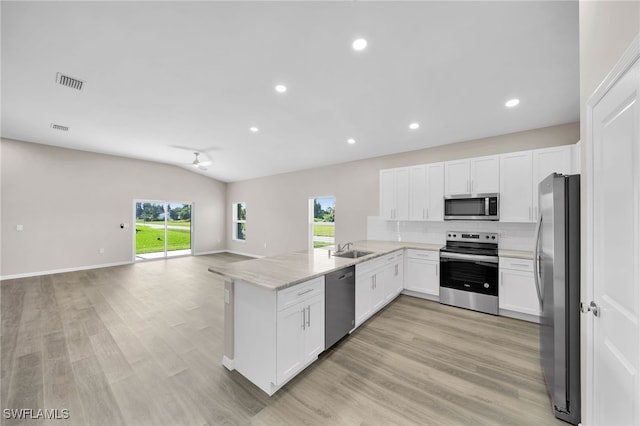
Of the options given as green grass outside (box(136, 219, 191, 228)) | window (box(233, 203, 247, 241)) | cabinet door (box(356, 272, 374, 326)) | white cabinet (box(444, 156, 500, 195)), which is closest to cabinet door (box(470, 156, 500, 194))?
white cabinet (box(444, 156, 500, 195))

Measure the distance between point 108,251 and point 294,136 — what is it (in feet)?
20.0

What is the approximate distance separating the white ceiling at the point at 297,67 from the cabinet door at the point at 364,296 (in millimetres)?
2377

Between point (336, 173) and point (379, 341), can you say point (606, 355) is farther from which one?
point (336, 173)

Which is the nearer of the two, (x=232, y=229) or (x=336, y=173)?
(x=336, y=173)

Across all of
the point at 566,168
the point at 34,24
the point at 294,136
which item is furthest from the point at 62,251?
the point at 566,168

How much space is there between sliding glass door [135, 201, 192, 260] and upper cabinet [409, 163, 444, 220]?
733 centimetres

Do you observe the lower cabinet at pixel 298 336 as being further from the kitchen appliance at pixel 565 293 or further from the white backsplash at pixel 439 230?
the white backsplash at pixel 439 230

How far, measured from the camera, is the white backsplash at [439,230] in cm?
354

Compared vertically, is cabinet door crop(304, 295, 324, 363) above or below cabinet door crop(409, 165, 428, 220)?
below

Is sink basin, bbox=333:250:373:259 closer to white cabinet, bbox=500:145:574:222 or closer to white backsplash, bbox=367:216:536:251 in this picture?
white backsplash, bbox=367:216:536:251

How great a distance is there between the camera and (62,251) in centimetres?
A: 561

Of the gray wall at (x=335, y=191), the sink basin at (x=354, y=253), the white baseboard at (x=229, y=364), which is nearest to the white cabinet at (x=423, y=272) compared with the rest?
the sink basin at (x=354, y=253)

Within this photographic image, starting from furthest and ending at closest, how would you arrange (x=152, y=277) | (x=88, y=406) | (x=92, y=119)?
(x=152, y=277) < (x=92, y=119) < (x=88, y=406)

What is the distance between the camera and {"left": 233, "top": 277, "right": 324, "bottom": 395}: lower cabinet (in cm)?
180
